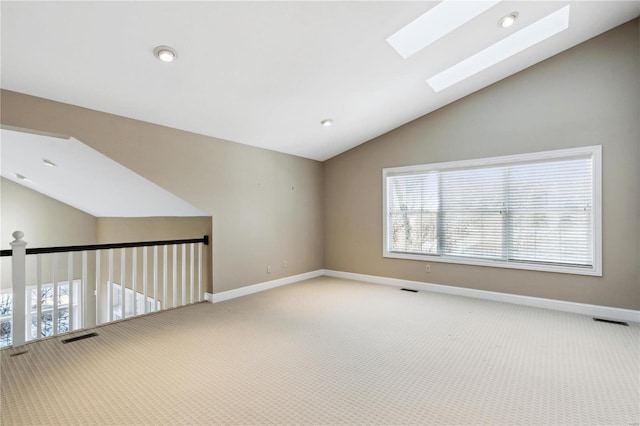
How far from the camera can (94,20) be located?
2010 mm

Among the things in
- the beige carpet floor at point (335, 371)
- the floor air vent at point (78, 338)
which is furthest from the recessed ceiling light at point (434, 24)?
the floor air vent at point (78, 338)

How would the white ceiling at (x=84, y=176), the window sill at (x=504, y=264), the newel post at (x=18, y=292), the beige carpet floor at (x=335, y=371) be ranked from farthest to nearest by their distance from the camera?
the window sill at (x=504, y=264) → the white ceiling at (x=84, y=176) → the newel post at (x=18, y=292) → the beige carpet floor at (x=335, y=371)

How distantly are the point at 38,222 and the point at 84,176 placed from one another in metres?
3.71

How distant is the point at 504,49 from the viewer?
3398mm

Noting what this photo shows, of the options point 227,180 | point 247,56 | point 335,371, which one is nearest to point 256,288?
point 227,180

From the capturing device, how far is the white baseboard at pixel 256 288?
4071mm

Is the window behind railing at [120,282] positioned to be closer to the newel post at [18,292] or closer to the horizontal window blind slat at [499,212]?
the newel post at [18,292]

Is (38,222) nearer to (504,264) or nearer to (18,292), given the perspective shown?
(18,292)

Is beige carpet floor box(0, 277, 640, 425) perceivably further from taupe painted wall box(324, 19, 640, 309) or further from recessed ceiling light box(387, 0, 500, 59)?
recessed ceiling light box(387, 0, 500, 59)

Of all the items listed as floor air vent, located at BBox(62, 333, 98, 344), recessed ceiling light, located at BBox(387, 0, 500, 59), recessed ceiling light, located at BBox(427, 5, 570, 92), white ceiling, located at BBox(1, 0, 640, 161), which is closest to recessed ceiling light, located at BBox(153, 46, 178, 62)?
white ceiling, located at BBox(1, 0, 640, 161)

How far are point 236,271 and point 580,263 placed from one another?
4249 millimetres

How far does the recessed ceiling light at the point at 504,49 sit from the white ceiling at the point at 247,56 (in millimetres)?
107

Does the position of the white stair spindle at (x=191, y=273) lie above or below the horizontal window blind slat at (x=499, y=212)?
below

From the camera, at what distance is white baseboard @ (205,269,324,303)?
4.07 m
